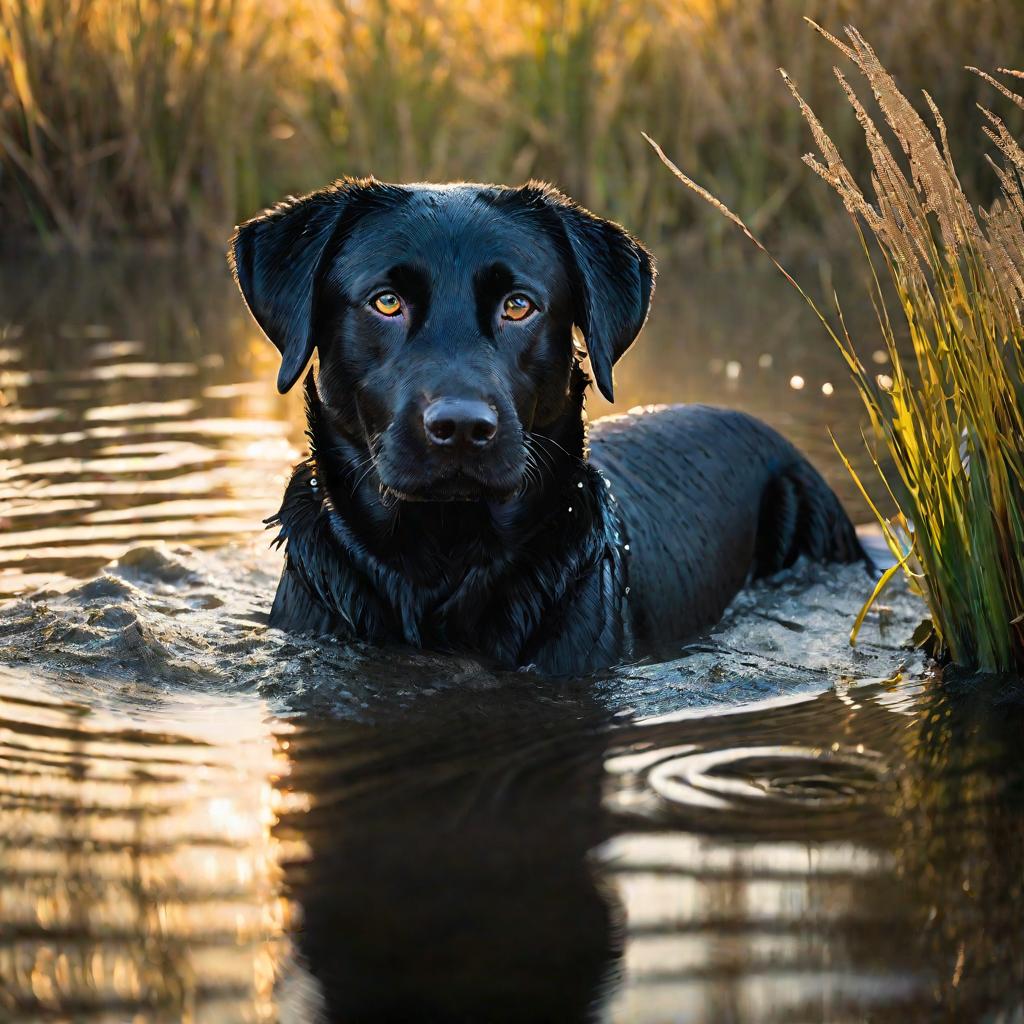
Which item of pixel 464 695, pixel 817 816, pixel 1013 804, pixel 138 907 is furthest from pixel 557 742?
pixel 138 907

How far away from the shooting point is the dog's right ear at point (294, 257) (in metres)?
4.43

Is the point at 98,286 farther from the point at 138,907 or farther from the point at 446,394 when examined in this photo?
the point at 138,907

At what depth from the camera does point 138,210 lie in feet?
47.8

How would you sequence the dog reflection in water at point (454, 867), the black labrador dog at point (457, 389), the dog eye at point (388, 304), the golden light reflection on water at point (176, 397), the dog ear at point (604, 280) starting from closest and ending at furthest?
the dog reflection in water at point (454, 867)
the black labrador dog at point (457, 389)
the dog eye at point (388, 304)
the dog ear at point (604, 280)
the golden light reflection on water at point (176, 397)

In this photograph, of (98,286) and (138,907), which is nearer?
(138,907)

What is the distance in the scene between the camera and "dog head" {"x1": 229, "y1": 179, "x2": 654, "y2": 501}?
3.99m

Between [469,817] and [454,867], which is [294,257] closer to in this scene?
[469,817]

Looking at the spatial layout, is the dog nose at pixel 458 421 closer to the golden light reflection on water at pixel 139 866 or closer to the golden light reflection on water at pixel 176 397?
the golden light reflection on water at pixel 139 866

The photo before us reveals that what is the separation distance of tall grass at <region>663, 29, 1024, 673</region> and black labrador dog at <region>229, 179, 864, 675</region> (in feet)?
2.36

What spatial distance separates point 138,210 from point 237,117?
4.28 ft

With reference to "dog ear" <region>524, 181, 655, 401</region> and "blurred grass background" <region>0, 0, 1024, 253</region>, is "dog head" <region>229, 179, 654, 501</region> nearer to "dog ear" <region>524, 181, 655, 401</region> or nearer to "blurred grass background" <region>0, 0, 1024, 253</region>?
"dog ear" <region>524, 181, 655, 401</region>

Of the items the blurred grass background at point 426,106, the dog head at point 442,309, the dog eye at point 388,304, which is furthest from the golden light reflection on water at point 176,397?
the dog eye at point 388,304

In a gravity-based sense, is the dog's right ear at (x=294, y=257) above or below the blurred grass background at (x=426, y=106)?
below

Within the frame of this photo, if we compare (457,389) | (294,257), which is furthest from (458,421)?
(294,257)
